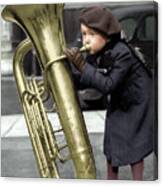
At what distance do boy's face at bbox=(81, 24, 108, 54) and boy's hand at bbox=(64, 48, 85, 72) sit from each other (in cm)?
5

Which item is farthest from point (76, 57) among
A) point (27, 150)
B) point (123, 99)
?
point (27, 150)

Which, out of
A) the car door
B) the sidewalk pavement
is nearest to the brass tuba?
the sidewalk pavement

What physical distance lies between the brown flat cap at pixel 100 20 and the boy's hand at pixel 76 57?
110mm

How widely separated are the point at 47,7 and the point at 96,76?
31 cm

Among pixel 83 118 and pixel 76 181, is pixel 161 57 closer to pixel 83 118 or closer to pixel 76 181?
pixel 83 118

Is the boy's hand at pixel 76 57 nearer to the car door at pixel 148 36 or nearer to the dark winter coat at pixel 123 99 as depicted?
the dark winter coat at pixel 123 99

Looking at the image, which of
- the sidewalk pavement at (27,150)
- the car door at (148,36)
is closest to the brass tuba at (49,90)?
the sidewalk pavement at (27,150)

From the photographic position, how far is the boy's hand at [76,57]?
233cm

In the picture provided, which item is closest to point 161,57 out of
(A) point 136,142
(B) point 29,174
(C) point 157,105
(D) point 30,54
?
(C) point 157,105

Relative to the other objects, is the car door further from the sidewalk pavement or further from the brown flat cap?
the sidewalk pavement

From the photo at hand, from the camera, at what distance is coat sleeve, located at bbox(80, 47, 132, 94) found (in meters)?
2.30

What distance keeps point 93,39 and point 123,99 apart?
250 mm

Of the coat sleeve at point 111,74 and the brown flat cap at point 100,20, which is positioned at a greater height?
the brown flat cap at point 100,20

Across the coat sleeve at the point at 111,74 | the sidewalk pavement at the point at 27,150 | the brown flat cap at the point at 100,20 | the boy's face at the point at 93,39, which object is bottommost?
the sidewalk pavement at the point at 27,150
